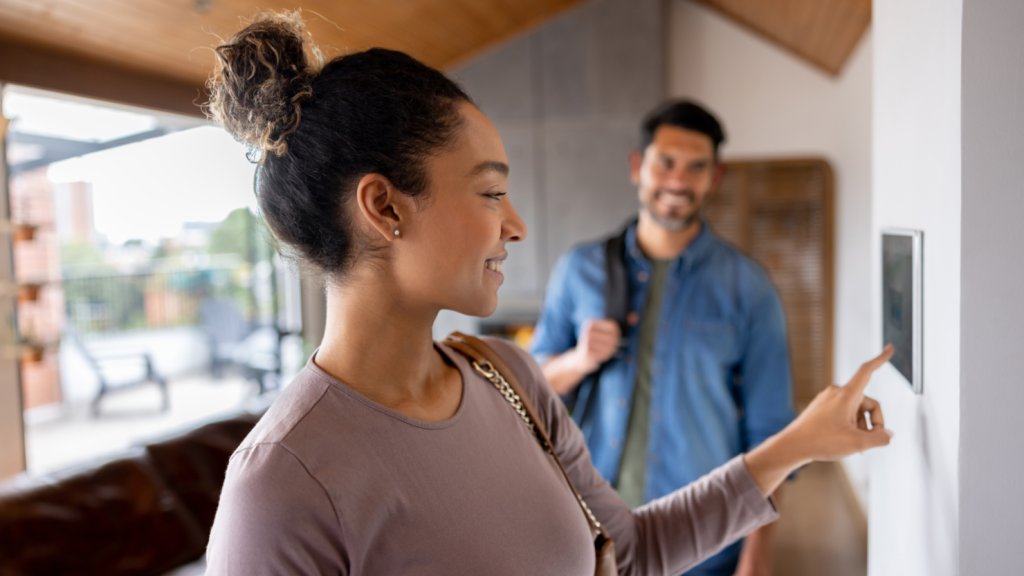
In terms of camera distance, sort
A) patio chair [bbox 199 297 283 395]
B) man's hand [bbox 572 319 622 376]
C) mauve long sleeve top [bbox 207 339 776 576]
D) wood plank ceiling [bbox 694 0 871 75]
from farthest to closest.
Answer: patio chair [bbox 199 297 283 395]
wood plank ceiling [bbox 694 0 871 75]
man's hand [bbox 572 319 622 376]
mauve long sleeve top [bbox 207 339 776 576]

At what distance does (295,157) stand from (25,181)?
21.9 feet

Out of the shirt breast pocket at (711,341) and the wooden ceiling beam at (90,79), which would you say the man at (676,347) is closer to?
the shirt breast pocket at (711,341)

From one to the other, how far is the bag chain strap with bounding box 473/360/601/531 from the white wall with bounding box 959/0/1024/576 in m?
0.44

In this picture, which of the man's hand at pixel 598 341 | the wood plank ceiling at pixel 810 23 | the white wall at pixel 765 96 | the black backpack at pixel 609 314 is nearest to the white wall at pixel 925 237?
the man's hand at pixel 598 341

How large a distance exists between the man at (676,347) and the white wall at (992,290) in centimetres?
95

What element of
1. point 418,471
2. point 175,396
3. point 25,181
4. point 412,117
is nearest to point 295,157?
point 412,117

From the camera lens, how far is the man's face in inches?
78.9

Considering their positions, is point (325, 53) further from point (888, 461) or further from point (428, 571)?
point (888, 461)

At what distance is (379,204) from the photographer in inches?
35.2

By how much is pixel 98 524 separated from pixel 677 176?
1.95 metres

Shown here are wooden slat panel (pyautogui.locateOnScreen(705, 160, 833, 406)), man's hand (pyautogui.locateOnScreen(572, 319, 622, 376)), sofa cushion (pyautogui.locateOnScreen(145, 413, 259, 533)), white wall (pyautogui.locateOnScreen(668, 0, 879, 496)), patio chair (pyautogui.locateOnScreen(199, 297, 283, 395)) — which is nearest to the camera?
man's hand (pyautogui.locateOnScreen(572, 319, 622, 376))

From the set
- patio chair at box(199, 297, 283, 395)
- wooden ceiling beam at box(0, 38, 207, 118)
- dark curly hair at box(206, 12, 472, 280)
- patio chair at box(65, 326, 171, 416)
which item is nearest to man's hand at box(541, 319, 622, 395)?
dark curly hair at box(206, 12, 472, 280)

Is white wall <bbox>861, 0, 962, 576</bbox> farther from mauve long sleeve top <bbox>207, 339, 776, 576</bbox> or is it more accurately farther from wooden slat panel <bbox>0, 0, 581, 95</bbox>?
wooden slat panel <bbox>0, 0, 581, 95</bbox>

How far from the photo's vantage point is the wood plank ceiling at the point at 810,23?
3.68m
